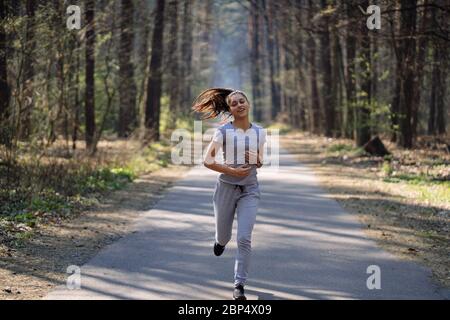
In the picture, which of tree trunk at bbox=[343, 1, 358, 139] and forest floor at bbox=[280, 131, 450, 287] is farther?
tree trunk at bbox=[343, 1, 358, 139]

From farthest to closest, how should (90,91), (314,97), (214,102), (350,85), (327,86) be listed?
1. (314,97)
2. (327,86)
3. (350,85)
4. (90,91)
5. (214,102)

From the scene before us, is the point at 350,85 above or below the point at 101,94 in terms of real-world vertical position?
above

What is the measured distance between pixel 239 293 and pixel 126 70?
20.8 meters

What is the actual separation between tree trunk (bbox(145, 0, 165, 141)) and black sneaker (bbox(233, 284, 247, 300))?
21.7 metres

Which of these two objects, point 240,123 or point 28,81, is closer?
point 240,123

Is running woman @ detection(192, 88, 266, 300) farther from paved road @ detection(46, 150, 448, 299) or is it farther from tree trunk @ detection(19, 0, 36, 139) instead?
tree trunk @ detection(19, 0, 36, 139)

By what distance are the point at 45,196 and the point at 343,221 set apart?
18.0 feet

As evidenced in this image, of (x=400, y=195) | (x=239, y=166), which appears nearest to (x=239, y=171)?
(x=239, y=166)

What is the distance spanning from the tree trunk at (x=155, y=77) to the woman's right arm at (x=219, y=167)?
21.2 meters

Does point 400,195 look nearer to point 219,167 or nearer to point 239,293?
point 219,167

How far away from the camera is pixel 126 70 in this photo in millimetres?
26656

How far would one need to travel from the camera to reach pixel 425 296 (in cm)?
695

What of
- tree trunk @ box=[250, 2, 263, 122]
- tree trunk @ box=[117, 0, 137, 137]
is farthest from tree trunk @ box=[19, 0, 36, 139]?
tree trunk @ box=[250, 2, 263, 122]

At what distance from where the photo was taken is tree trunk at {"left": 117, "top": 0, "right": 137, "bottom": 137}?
22422 millimetres
